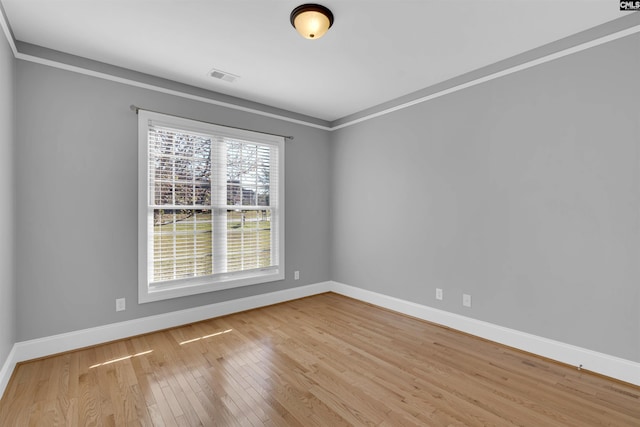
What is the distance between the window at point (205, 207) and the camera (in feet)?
10.6

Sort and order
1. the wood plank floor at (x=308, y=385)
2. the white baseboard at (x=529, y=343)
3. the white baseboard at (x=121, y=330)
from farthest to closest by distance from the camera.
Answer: the white baseboard at (x=121, y=330) → the white baseboard at (x=529, y=343) → the wood plank floor at (x=308, y=385)

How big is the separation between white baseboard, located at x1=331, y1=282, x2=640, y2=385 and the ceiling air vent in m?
3.31

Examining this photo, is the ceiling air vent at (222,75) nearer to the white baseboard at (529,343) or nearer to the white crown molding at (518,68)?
the white crown molding at (518,68)

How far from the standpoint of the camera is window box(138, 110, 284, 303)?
323 cm

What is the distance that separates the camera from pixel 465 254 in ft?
10.7

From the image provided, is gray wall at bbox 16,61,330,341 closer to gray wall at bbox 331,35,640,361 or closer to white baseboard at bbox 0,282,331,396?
white baseboard at bbox 0,282,331,396

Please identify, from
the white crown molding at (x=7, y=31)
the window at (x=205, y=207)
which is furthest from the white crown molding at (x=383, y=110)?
the window at (x=205, y=207)

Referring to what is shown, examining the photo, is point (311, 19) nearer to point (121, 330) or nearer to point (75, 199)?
point (75, 199)

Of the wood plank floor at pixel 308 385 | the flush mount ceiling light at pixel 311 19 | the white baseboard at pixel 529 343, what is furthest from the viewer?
the white baseboard at pixel 529 343

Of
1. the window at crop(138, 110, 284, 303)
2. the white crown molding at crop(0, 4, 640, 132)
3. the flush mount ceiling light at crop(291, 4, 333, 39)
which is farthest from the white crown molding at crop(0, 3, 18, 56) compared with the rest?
the flush mount ceiling light at crop(291, 4, 333, 39)

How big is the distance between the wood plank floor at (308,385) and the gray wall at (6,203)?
434mm

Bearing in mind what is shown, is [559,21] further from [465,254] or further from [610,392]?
[610,392]

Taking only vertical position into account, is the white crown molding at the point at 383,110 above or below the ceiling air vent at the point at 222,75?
below

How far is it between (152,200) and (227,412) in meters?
2.29
